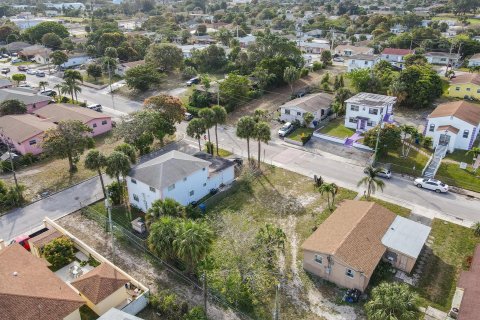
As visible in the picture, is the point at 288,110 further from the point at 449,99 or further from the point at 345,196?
the point at 449,99

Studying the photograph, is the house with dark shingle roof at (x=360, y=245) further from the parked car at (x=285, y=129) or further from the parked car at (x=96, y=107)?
the parked car at (x=96, y=107)

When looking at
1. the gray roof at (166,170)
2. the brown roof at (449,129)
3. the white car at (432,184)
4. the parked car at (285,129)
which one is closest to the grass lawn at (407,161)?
the white car at (432,184)

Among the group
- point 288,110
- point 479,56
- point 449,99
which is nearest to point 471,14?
point 479,56

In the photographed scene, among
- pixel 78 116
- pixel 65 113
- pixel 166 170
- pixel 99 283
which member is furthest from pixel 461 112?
pixel 65 113

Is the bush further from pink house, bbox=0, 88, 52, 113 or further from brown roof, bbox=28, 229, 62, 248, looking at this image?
pink house, bbox=0, 88, 52, 113

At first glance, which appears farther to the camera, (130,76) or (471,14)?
(471,14)

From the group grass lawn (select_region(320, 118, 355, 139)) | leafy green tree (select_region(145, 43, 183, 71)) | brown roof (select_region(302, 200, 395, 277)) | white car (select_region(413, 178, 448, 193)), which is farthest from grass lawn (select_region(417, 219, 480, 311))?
leafy green tree (select_region(145, 43, 183, 71))
